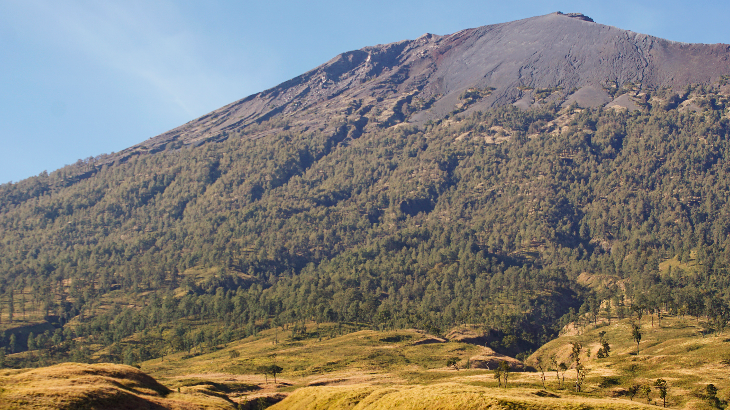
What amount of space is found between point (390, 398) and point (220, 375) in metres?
87.9

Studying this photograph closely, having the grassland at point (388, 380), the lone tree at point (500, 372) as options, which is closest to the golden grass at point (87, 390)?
the grassland at point (388, 380)

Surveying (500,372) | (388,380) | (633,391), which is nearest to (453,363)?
(388,380)

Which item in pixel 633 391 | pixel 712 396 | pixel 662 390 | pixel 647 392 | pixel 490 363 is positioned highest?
pixel 662 390

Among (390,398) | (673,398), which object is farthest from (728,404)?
(390,398)

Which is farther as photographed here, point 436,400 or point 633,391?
point 633,391

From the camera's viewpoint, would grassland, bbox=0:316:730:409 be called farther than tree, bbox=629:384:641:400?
No

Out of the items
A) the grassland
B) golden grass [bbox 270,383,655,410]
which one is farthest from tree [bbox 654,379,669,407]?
golden grass [bbox 270,383,655,410]

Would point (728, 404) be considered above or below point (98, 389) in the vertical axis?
below

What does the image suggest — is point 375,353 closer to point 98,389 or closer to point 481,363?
point 481,363

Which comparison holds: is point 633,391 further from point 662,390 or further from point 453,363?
point 453,363

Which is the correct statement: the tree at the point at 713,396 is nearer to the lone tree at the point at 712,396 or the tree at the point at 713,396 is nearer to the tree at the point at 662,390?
the lone tree at the point at 712,396

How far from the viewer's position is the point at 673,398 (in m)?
106

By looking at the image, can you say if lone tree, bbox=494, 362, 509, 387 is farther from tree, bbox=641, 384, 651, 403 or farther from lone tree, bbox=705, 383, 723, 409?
lone tree, bbox=705, 383, 723, 409

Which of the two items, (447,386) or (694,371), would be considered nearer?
(447,386)
